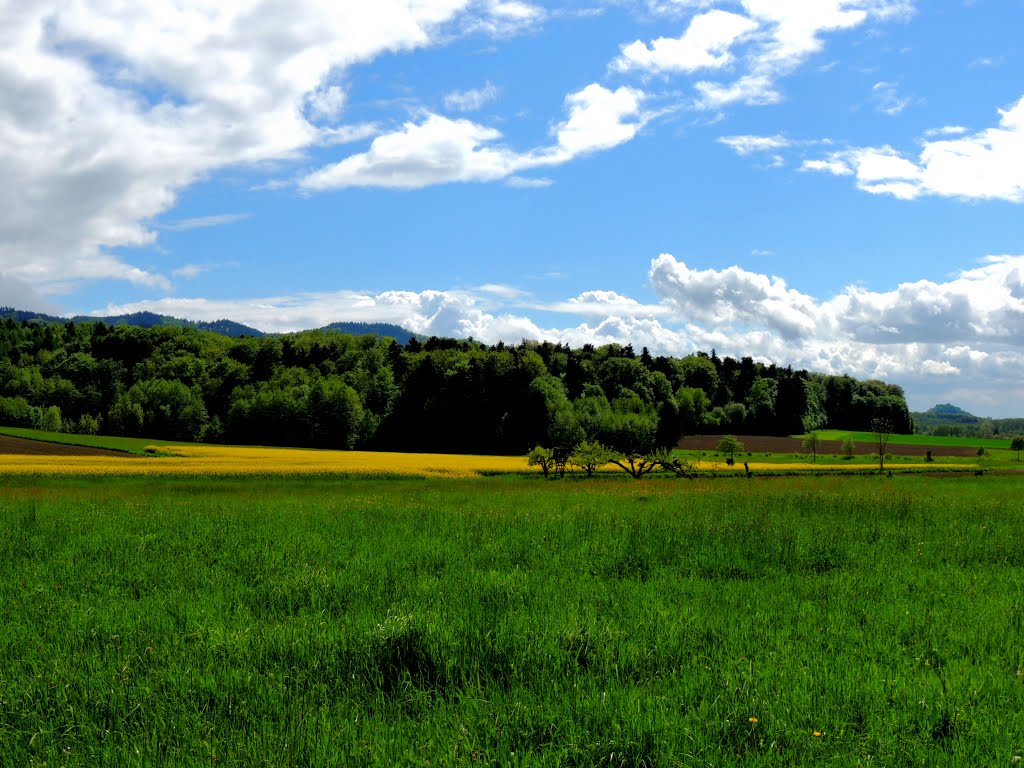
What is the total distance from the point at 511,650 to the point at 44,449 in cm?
7827

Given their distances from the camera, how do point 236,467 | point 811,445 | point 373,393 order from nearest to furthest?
point 236,467, point 811,445, point 373,393

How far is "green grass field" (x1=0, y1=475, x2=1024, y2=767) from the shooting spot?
485 cm

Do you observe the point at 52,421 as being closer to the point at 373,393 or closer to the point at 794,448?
the point at 373,393

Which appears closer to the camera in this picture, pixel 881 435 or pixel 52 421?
pixel 881 435

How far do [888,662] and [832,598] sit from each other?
7.57 ft

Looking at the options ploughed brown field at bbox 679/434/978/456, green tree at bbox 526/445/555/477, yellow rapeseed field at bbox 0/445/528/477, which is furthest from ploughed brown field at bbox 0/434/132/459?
ploughed brown field at bbox 679/434/978/456

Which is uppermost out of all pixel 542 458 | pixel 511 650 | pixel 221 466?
pixel 511 650

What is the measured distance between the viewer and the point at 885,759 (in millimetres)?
4602

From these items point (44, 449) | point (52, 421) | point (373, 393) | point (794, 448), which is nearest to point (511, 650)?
point (44, 449)

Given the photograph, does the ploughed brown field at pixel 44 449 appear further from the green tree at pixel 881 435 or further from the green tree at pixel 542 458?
the green tree at pixel 881 435

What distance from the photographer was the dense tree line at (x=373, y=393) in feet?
318

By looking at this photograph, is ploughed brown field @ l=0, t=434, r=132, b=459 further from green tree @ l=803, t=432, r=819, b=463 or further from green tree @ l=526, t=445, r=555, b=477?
green tree @ l=803, t=432, r=819, b=463

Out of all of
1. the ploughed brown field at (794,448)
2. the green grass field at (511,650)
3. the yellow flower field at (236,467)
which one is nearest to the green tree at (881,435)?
the ploughed brown field at (794,448)

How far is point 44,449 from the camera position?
221 ft
